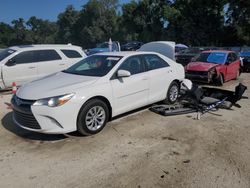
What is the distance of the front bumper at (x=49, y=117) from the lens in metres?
4.18

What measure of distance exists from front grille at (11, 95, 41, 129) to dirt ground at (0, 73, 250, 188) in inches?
14.2

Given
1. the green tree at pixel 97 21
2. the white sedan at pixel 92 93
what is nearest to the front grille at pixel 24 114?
the white sedan at pixel 92 93

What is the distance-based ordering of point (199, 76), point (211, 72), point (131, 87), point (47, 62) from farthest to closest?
point (199, 76), point (211, 72), point (47, 62), point (131, 87)

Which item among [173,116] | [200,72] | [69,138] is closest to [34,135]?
[69,138]

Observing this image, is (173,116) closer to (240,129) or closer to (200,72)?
(240,129)

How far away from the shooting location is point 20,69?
27.0ft

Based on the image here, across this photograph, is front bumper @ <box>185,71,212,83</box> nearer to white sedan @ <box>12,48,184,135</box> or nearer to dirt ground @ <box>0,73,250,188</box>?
white sedan @ <box>12,48,184,135</box>

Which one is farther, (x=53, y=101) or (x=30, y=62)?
(x=30, y=62)

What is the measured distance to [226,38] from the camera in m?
32.6

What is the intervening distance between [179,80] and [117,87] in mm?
2474

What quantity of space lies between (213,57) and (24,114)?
8.47 m

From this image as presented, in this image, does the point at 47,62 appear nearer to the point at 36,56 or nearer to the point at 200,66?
the point at 36,56

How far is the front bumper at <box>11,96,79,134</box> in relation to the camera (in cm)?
418

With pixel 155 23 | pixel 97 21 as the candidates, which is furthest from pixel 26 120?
pixel 97 21
